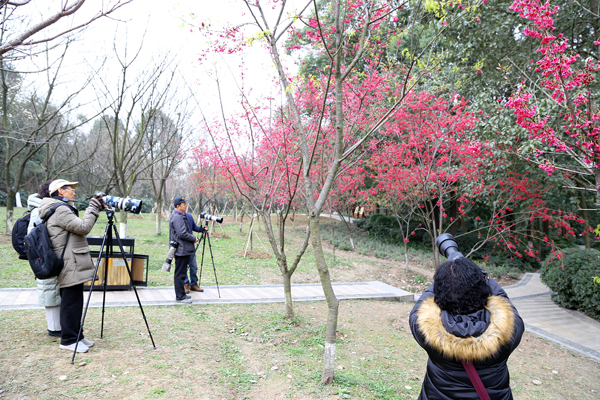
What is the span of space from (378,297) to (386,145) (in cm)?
553

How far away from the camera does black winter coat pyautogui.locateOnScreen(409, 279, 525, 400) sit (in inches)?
63.9

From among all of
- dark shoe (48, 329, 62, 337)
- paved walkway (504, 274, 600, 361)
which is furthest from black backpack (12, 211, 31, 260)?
paved walkway (504, 274, 600, 361)

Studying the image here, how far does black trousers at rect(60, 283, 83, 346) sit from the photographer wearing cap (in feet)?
10.2

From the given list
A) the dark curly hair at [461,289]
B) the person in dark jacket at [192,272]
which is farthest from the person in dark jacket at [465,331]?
the person in dark jacket at [192,272]

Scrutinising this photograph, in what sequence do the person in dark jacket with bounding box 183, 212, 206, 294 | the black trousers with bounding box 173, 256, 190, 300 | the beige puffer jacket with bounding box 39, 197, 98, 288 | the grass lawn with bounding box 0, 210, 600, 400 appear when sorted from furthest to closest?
the person in dark jacket with bounding box 183, 212, 206, 294 < the black trousers with bounding box 173, 256, 190, 300 < the beige puffer jacket with bounding box 39, 197, 98, 288 < the grass lawn with bounding box 0, 210, 600, 400

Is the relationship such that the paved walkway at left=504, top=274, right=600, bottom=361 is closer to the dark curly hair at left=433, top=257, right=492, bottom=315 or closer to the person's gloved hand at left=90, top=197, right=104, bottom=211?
the dark curly hair at left=433, top=257, right=492, bottom=315

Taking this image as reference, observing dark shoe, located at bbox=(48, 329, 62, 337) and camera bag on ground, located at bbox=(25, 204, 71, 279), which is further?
dark shoe, located at bbox=(48, 329, 62, 337)

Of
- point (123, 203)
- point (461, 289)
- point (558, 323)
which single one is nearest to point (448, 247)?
point (461, 289)

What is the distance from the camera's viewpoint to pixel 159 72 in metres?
9.68

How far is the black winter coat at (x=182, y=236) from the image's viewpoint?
554 centimetres

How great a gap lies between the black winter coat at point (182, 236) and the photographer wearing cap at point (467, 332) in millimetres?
4384

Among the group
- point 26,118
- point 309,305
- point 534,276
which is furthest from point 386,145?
point 26,118

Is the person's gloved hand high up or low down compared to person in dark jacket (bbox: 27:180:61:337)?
up

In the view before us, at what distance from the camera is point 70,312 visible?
3389 mm
